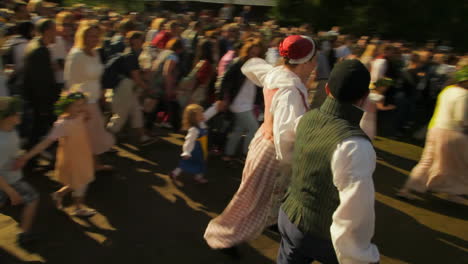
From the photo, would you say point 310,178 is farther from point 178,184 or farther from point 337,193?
point 178,184

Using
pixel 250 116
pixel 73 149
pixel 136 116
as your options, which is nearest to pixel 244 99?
pixel 250 116

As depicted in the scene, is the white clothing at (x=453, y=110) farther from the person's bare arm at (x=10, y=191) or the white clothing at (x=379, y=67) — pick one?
the person's bare arm at (x=10, y=191)

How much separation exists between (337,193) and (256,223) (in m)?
A: 1.43

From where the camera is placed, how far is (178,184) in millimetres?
5484

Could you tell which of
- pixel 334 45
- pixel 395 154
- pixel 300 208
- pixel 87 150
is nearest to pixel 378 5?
pixel 334 45

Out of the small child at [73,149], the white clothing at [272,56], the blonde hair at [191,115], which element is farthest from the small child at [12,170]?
the white clothing at [272,56]

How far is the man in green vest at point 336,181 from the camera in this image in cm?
198

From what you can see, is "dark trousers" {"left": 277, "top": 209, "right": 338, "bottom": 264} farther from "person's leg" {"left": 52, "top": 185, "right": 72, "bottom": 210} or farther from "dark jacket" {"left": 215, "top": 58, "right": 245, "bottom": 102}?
"dark jacket" {"left": 215, "top": 58, "right": 245, "bottom": 102}

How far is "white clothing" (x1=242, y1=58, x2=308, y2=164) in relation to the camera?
2.87m

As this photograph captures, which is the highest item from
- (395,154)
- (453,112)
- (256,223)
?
(453,112)

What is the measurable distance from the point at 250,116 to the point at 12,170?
2.91 metres

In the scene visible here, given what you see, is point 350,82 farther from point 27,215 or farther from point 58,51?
point 58,51

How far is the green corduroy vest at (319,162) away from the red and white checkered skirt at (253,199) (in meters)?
0.97

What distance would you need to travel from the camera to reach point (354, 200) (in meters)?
1.96
